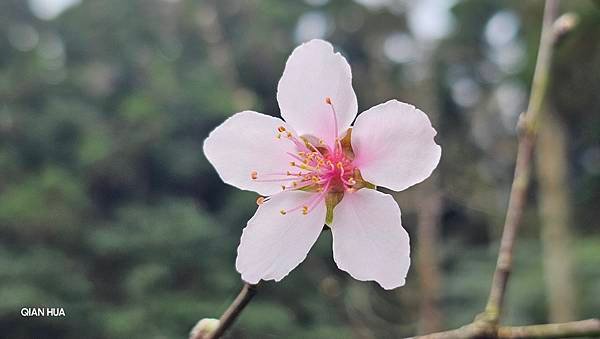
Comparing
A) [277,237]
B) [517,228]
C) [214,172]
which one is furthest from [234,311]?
[214,172]

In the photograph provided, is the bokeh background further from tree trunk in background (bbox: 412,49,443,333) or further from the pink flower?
the pink flower

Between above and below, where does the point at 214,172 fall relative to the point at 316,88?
above

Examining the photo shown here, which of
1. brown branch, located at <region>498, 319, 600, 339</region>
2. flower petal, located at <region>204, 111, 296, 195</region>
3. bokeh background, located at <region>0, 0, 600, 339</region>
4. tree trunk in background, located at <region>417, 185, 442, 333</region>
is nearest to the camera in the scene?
brown branch, located at <region>498, 319, 600, 339</region>

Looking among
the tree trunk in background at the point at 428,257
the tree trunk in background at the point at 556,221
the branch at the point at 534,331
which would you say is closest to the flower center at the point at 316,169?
the branch at the point at 534,331

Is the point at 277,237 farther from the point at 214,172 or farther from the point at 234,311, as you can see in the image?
the point at 214,172

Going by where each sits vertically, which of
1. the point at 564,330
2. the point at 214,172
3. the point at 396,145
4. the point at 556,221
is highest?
the point at 214,172

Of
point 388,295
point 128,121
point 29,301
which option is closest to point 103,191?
point 128,121

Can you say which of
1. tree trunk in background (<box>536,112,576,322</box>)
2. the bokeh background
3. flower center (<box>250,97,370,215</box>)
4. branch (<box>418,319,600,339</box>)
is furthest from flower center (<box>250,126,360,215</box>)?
tree trunk in background (<box>536,112,576,322</box>)

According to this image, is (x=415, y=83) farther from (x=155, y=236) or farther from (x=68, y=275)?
(x=68, y=275)
